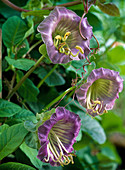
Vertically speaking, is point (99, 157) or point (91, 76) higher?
point (91, 76)

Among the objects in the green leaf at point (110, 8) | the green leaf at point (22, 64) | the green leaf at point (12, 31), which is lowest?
the green leaf at point (110, 8)

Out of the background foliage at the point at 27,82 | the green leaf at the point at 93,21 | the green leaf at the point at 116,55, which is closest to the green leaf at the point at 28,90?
the background foliage at the point at 27,82

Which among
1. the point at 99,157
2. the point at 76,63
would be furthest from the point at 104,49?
the point at 99,157

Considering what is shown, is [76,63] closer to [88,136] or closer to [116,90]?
[116,90]

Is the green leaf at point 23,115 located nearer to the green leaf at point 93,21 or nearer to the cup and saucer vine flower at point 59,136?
the cup and saucer vine flower at point 59,136

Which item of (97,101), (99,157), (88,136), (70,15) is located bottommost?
(99,157)

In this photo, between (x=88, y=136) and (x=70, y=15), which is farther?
(x=88, y=136)

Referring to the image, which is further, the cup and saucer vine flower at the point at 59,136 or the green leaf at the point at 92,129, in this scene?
the green leaf at the point at 92,129
